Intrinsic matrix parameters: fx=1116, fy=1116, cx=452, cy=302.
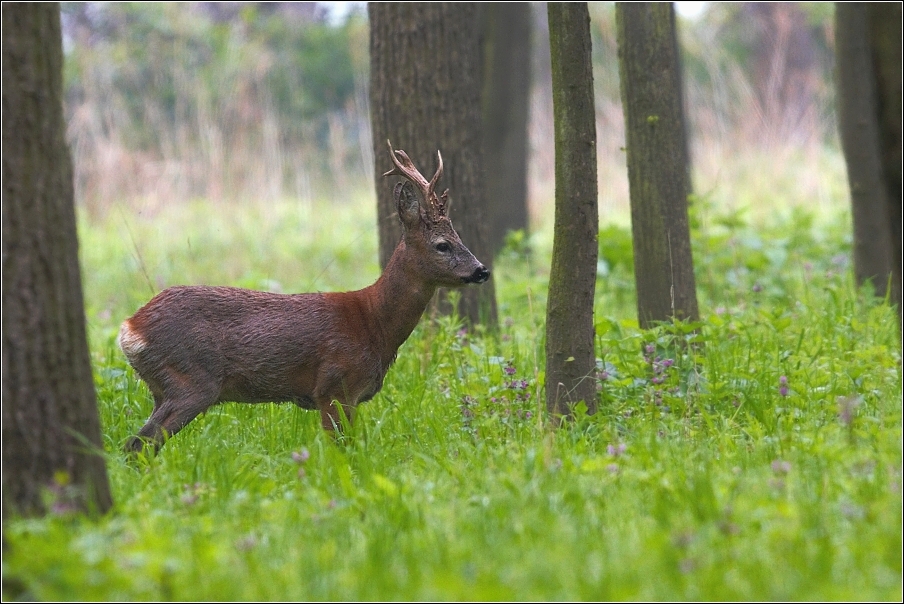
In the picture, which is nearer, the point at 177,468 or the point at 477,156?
the point at 177,468

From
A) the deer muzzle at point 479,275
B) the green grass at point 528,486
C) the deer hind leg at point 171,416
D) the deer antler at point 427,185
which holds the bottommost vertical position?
the green grass at point 528,486

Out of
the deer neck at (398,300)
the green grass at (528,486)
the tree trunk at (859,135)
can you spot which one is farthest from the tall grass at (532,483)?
the tree trunk at (859,135)

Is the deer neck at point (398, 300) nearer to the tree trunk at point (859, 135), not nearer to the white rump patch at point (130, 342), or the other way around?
the white rump patch at point (130, 342)

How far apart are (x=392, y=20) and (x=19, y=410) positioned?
13.7 ft

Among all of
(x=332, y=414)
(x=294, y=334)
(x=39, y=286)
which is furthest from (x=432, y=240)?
(x=39, y=286)

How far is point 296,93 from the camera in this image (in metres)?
21.1

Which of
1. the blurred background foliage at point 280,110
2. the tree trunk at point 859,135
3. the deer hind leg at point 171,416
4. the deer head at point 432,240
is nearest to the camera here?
the deer hind leg at point 171,416

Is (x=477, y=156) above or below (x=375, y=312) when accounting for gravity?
above

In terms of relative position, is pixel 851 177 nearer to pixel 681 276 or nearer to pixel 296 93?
pixel 681 276

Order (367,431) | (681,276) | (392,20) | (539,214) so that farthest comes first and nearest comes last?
(539,214), (392,20), (681,276), (367,431)

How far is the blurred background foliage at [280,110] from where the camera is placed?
13.9m

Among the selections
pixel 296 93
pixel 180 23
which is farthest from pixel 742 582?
pixel 296 93

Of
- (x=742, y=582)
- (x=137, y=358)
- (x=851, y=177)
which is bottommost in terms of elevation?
(x=742, y=582)

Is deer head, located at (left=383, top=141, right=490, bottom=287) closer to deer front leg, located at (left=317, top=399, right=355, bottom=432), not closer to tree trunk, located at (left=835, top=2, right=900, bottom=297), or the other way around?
deer front leg, located at (left=317, top=399, right=355, bottom=432)
